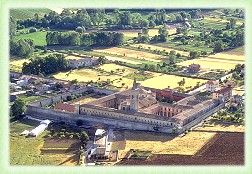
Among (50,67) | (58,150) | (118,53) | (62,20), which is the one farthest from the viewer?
(62,20)

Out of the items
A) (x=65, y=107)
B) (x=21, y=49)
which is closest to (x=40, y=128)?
(x=65, y=107)

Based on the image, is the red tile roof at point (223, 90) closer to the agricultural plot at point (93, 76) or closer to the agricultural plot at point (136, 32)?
the agricultural plot at point (93, 76)

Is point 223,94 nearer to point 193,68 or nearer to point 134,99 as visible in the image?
point 134,99

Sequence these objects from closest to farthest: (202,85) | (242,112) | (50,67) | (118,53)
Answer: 1. (242,112)
2. (202,85)
3. (50,67)
4. (118,53)

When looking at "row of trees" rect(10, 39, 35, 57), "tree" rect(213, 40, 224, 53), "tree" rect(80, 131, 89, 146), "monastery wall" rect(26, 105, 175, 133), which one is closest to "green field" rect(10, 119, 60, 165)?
"monastery wall" rect(26, 105, 175, 133)

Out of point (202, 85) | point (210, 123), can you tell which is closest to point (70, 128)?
point (210, 123)

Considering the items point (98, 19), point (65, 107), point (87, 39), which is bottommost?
point (65, 107)

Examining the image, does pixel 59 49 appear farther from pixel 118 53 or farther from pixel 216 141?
pixel 216 141

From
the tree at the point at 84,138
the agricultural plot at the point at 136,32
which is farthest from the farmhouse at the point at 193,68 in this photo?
the tree at the point at 84,138
